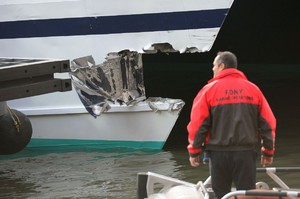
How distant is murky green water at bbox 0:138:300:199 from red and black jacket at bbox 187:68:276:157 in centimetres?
278

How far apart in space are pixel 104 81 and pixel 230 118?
4718mm

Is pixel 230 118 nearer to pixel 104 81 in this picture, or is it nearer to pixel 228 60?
pixel 228 60

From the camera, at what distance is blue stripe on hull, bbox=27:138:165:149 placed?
9641 millimetres

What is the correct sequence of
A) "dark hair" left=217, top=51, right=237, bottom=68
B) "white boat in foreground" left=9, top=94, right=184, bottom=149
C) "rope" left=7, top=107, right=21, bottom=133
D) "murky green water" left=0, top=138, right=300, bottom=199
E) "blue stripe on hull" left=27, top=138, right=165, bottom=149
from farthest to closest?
"blue stripe on hull" left=27, top=138, right=165, bottom=149, "white boat in foreground" left=9, top=94, right=184, bottom=149, "rope" left=7, top=107, right=21, bottom=133, "murky green water" left=0, top=138, right=300, bottom=199, "dark hair" left=217, top=51, right=237, bottom=68

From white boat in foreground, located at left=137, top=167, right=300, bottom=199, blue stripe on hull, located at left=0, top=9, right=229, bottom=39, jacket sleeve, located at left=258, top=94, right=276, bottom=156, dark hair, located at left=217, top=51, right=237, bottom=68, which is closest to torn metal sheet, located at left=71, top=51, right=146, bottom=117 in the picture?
blue stripe on hull, located at left=0, top=9, right=229, bottom=39

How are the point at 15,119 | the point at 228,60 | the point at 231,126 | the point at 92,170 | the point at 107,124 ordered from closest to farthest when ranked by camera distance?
the point at 231,126 → the point at 228,60 → the point at 15,119 → the point at 92,170 → the point at 107,124

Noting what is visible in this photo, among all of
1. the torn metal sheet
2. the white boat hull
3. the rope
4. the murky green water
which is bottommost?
the murky green water

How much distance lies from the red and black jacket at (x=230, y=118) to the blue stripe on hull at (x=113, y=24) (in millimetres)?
4313

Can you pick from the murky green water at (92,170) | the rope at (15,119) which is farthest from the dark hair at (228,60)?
the rope at (15,119)

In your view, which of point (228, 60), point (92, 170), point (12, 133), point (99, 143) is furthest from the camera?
point (99, 143)

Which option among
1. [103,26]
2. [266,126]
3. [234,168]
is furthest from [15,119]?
[266,126]

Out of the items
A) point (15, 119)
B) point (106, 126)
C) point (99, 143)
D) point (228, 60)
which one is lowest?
point (99, 143)

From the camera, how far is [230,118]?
5000 millimetres

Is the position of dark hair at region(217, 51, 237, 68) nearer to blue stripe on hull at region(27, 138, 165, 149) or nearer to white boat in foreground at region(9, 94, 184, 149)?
white boat in foreground at region(9, 94, 184, 149)
